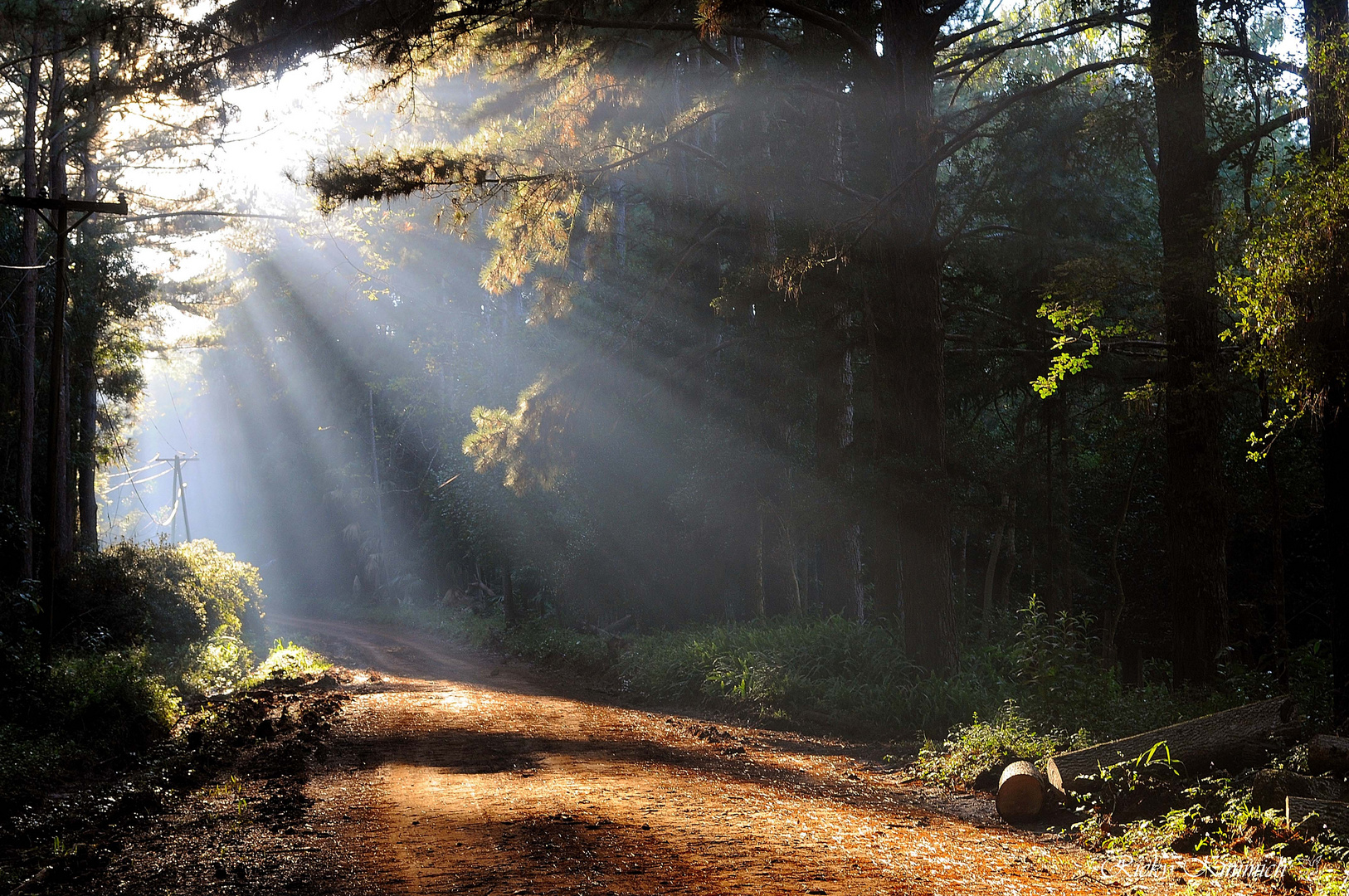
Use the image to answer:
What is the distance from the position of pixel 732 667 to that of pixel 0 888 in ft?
34.1

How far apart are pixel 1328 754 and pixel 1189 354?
5314mm

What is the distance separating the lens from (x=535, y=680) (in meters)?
18.2

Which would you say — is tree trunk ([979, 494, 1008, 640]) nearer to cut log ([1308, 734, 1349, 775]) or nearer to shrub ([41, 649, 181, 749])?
cut log ([1308, 734, 1349, 775])

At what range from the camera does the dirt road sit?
17.0ft

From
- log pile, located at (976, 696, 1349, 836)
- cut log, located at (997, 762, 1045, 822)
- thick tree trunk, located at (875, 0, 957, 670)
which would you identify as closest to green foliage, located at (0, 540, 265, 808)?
cut log, located at (997, 762, 1045, 822)

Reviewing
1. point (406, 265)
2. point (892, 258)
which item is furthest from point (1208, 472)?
point (406, 265)

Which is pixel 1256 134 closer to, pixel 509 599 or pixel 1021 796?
pixel 1021 796

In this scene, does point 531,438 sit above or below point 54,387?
below

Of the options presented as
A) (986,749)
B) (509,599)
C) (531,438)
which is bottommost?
(509,599)

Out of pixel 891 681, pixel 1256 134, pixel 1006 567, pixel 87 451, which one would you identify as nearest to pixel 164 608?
pixel 87 451

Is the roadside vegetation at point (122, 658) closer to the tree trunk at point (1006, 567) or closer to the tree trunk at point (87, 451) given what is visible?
the tree trunk at point (87, 451)

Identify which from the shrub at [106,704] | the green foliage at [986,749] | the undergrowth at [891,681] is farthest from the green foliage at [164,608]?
the green foliage at [986,749]

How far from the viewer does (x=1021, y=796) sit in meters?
6.96

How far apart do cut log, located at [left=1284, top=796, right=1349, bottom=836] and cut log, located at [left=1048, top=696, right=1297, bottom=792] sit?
1135mm
